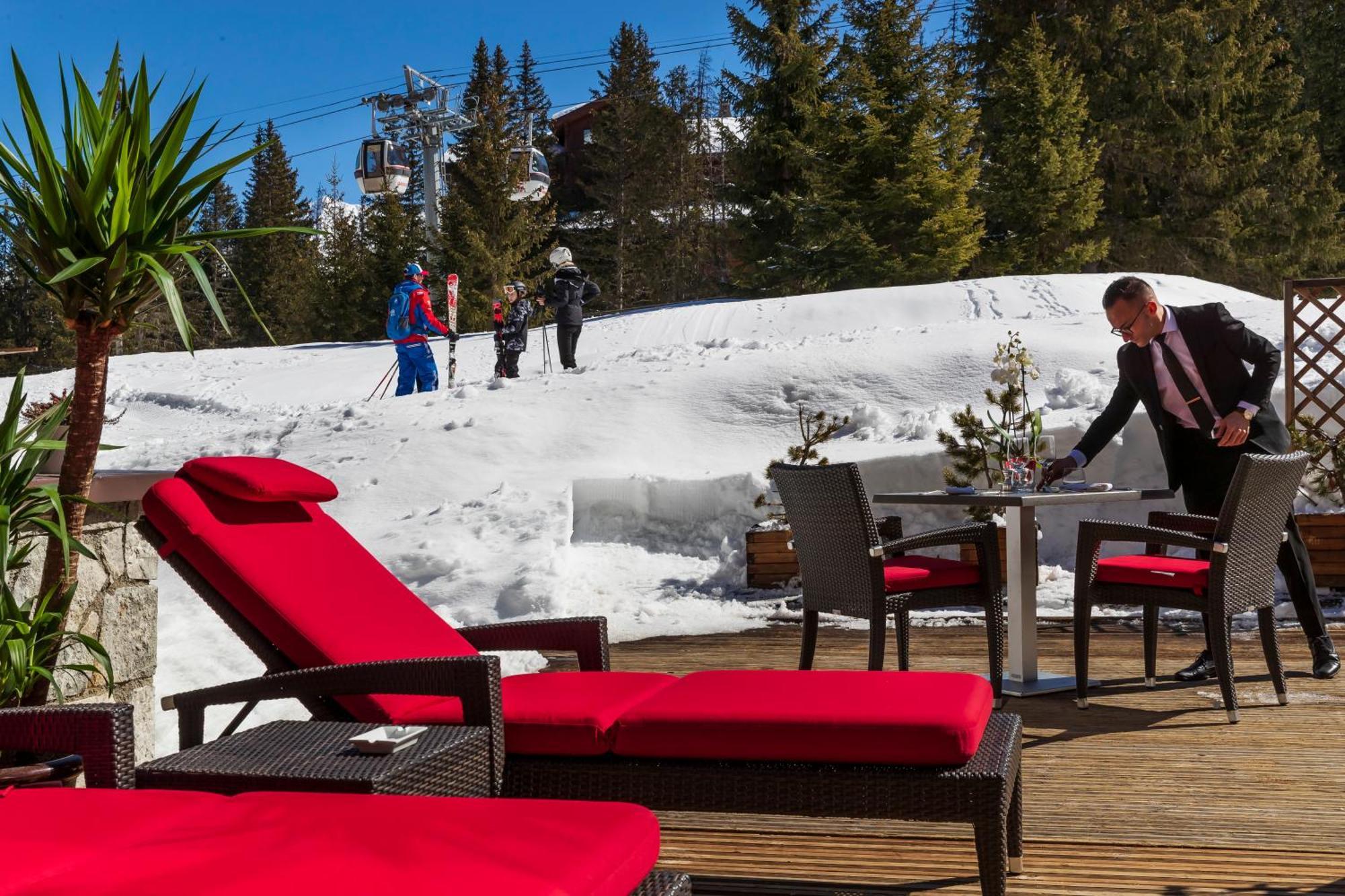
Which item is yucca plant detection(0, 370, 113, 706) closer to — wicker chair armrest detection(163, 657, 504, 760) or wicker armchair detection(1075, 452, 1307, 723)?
wicker chair armrest detection(163, 657, 504, 760)

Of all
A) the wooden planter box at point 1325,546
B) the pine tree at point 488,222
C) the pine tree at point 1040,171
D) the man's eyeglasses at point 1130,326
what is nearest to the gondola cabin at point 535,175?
the pine tree at point 488,222

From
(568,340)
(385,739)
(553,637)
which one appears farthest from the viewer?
(568,340)

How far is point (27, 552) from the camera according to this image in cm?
253

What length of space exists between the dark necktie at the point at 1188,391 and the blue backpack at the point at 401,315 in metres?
9.47

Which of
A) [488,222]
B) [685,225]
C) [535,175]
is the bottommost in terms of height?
[488,222]

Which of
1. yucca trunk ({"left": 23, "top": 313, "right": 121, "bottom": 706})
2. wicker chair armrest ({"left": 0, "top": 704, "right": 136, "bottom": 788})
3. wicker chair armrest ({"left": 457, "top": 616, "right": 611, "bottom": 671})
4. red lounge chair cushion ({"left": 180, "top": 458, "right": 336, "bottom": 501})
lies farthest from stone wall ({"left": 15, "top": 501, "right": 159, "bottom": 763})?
wicker chair armrest ({"left": 0, "top": 704, "right": 136, "bottom": 788})

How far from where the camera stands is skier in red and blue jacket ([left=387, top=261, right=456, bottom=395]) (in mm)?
12672

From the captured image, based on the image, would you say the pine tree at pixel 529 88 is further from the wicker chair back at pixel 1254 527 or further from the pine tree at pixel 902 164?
the wicker chair back at pixel 1254 527

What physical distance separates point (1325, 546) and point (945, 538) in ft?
10.1

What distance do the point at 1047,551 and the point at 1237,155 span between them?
736 inches

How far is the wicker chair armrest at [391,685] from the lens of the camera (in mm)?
2217

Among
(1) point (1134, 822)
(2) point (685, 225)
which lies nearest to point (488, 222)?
(2) point (685, 225)

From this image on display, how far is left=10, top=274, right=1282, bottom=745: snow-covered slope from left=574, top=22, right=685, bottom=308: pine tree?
722 inches

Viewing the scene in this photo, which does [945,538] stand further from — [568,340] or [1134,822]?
[568,340]
